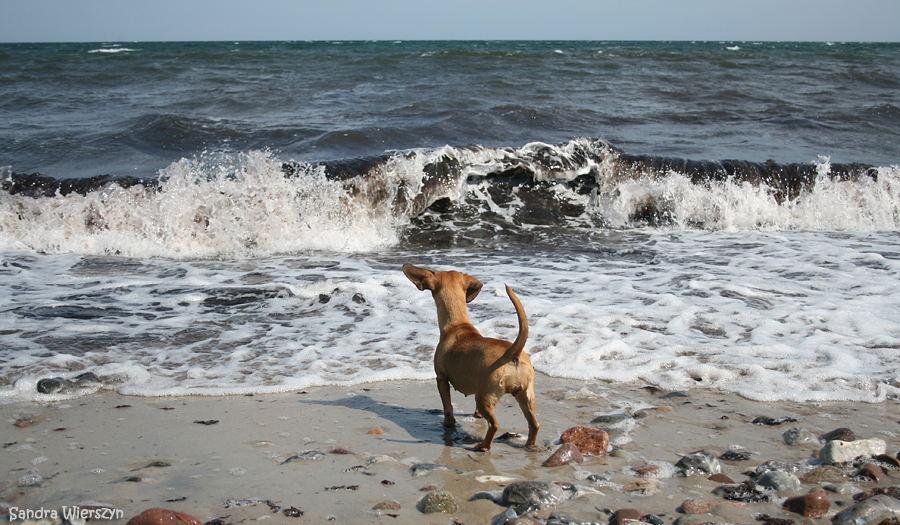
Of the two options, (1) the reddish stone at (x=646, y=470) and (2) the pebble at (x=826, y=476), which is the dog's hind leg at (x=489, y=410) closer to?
(1) the reddish stone at (x=646, y=470)

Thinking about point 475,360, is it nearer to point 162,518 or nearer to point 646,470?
point 646,470

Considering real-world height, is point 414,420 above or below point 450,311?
below

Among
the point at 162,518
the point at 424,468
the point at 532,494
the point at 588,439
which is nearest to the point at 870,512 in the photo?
the point at 588,439

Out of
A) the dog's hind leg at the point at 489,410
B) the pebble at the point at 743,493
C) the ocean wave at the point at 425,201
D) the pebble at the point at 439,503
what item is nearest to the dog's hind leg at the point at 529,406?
the dog's hind leg at the point at 489,410

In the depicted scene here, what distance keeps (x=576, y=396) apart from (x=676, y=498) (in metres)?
1.11

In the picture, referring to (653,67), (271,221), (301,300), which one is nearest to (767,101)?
(653,67)

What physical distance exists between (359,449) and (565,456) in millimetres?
899

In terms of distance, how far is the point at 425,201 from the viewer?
9.06 m

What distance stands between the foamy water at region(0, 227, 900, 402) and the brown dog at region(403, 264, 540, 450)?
862mm

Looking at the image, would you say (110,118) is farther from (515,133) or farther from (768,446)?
(768,446)

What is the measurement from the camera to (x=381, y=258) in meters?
7.03

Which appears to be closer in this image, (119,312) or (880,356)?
(880,356)

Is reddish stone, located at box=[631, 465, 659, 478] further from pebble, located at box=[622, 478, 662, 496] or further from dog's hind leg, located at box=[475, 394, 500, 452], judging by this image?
dog's hind leg, located at box=[475, 394, 500, 452]

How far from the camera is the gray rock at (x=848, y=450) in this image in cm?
255
